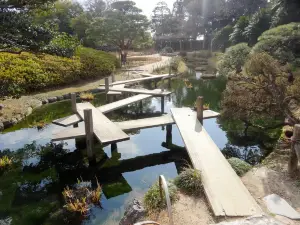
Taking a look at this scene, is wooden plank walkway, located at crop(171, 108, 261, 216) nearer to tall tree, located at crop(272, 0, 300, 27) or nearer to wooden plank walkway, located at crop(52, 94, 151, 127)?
wooden plank walkway, located at crop(52, 94, 151, 127)

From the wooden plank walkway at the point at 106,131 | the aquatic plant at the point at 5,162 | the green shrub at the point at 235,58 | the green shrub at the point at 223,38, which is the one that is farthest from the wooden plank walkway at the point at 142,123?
the green shrub at the point at 223,38

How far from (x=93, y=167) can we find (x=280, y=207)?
15.1ft

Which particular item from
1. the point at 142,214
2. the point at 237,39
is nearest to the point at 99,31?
the point at 237,39

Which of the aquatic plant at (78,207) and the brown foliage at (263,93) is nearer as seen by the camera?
the aquatic plant at (78,207)

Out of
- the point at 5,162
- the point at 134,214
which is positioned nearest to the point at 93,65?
the point at 5,162

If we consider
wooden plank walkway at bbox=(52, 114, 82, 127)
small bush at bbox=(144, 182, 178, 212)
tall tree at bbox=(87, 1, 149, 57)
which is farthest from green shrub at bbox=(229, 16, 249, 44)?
small bush at bbox=(144, 182, 178, 212)

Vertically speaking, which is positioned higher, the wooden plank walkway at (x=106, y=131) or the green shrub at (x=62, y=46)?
the green shrub at (x=62, y=46)

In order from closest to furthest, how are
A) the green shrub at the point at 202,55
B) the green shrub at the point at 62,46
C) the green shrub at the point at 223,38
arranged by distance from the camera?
the green shrub at the point at 62,46, the green shrub at the point at 223,38, the green shrub at the point at 202,55

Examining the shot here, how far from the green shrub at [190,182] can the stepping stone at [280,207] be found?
119 cm

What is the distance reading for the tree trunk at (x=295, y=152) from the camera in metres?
4.81

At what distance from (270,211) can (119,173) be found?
375 centimetres

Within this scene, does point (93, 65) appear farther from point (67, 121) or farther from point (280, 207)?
point (280, 207)

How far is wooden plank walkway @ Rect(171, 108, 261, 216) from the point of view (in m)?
4.01

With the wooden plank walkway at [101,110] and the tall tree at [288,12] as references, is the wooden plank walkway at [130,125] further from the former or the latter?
the tall tree at [288,12]
